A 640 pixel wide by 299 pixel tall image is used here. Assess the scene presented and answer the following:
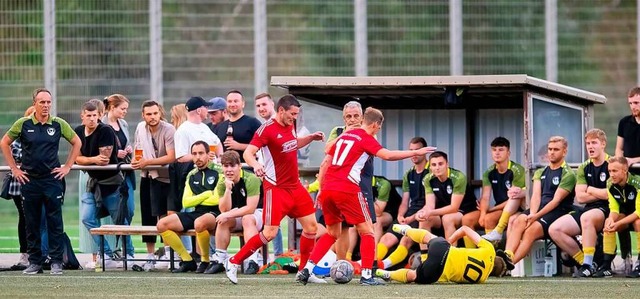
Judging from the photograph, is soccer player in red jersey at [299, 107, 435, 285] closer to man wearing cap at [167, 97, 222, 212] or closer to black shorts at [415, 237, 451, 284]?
black shorts at [415, 237, 451, 284]

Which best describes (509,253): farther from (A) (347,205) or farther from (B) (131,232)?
(B) (131,232)

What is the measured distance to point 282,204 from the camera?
47.9ft

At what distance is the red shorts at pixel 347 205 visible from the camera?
14352mm

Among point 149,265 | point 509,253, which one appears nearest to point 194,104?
point 149,265

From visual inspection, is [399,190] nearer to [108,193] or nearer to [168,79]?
[108,193]

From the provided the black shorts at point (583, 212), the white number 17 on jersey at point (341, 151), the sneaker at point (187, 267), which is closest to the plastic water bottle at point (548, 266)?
the black shorts at point (583, 212)

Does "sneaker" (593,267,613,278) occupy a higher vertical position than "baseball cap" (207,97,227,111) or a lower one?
lower

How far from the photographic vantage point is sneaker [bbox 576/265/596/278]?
617 inches

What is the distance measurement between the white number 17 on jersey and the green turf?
3.58 feet

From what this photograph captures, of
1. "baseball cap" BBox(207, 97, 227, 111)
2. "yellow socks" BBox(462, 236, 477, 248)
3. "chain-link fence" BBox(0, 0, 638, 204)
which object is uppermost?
"chain-link fence" BBox(0, 0, 638, 204)

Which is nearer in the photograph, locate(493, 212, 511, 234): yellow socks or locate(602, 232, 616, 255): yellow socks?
locate(602, 232, 616, 255): yellow socks

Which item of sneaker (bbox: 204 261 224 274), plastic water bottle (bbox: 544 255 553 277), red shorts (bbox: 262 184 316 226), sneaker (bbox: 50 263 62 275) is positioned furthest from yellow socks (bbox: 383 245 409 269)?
sneaker (bbox: 50 263 62 275)

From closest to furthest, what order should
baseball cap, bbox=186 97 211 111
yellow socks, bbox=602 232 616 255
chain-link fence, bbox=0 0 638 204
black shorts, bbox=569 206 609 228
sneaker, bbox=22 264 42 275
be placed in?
yellow socks, bbox=602 232 616 255
black shorts, bbox=569 206 609 228
sneaker, bbox=22 264 42 275
baseball cap, bbox=186 97 211 111
chain-link fence, bbox=0 0 638 204

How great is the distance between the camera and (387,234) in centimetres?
1717
